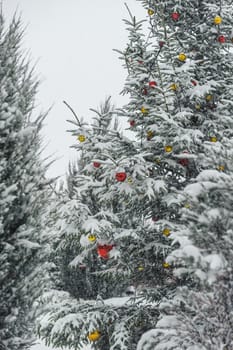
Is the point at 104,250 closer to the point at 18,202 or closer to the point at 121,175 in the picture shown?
the point at 121,175

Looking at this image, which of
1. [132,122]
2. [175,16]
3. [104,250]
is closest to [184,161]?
[132,122]

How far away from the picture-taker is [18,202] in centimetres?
339

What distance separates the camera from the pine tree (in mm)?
3178

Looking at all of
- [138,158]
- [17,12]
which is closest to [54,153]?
[138,158]

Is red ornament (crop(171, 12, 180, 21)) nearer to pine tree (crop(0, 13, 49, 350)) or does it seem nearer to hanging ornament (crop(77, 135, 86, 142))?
hanging ornament (crop(77, 135, 86, 142))

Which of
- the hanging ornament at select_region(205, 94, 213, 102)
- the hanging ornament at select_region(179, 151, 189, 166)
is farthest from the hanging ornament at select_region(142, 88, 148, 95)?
the hanging ornament at select_region(179, 151, 189, 166)

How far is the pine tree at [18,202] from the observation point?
3.18 meters

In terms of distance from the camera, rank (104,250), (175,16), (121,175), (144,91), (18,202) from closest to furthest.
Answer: (18,202) < (121,175) < (104,250) < (144,91) < (175,16)

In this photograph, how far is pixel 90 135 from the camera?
4996 mm

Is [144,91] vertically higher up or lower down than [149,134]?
higher up

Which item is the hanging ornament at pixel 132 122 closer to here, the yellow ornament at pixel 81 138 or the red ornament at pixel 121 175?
the yellow ornament at pixel 81 138

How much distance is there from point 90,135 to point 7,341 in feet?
8.98

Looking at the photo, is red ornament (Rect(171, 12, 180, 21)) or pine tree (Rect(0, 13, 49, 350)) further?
red ornament (Rect(171, 12, 180, 21))

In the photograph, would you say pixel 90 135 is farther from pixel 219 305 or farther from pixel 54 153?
A: pixel 219 305
